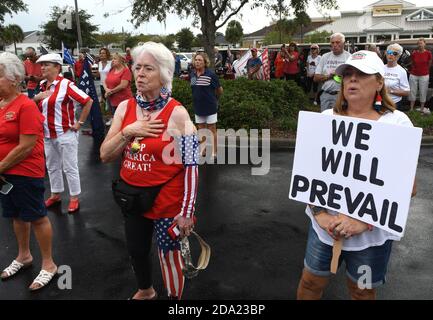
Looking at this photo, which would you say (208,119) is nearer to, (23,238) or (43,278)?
(23,238)

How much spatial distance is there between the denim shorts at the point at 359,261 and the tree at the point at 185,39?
173 feet

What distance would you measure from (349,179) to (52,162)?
4.03m

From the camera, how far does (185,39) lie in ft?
173

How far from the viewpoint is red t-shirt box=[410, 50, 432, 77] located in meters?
10.8

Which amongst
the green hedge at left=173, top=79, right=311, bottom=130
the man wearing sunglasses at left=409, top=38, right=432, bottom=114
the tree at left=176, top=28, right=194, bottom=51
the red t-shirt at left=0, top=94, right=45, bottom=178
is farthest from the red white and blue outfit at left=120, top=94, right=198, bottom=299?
the tree at left=176, top=28, right=194, bottom=51

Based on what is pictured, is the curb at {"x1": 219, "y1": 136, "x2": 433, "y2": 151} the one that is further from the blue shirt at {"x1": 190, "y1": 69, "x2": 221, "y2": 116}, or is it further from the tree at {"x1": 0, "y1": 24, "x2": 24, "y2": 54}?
the tree at {"x1": 0, "y1": 24, "x2": 24, "y2": 54}

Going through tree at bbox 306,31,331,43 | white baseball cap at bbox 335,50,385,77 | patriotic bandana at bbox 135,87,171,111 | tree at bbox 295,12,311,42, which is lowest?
patriotic bandana at bbox 135,87,171,111

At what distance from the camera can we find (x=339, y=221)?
2.27 metres

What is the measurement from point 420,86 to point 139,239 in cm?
1040

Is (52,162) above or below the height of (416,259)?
above

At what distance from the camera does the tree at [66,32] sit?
43219mm

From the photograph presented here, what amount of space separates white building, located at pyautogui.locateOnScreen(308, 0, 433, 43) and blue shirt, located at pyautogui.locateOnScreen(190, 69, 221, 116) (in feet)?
171
